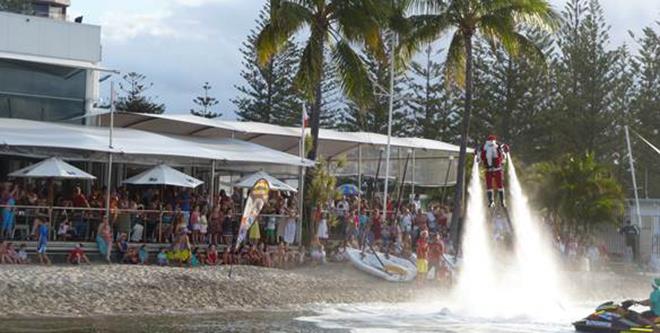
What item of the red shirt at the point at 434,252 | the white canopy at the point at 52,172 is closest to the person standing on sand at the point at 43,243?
the white canopy at the point at 52,172

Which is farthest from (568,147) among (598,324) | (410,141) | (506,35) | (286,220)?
(598,324)

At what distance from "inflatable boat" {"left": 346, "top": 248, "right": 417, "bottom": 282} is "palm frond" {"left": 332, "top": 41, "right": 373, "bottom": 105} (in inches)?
210

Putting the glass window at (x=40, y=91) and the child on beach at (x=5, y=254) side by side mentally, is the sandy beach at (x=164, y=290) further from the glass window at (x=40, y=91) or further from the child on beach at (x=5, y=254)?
the glass window at (x=40, y=91)

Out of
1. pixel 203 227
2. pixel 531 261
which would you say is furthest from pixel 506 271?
pixel 203 227

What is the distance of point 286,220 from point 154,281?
7601 mm

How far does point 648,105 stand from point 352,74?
34715 millimetres

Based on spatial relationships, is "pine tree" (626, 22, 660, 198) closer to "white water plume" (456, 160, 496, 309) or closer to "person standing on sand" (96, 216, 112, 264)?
"white water plume" (456, 160, 496, 309)

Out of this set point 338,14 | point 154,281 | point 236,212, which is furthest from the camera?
point 338,14

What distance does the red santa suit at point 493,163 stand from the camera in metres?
26.1

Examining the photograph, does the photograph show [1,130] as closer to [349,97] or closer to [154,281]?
[154,281]

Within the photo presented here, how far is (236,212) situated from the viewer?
1321 inches

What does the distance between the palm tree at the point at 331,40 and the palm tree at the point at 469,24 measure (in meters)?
2.35

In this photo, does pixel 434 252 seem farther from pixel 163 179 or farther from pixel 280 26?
pixel 163 179

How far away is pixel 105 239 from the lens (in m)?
29.1
